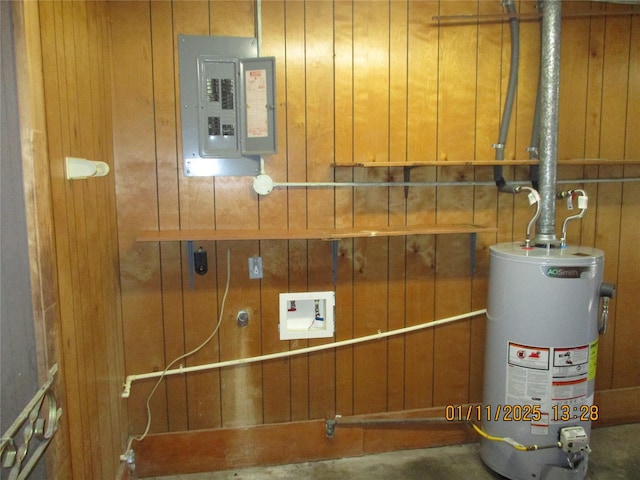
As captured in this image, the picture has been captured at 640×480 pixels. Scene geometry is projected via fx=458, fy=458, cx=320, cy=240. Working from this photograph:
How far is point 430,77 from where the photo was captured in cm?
210

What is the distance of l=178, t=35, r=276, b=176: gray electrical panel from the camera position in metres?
1.93

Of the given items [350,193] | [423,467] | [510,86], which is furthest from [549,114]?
[423,467]

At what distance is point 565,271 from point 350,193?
0.94 metres

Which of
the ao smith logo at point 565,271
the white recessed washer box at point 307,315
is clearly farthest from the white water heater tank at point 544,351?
the white recessed washer box at point 307,315

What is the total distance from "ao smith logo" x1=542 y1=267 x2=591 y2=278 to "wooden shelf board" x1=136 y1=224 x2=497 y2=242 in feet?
0.86

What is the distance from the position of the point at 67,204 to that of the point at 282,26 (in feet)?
3.88

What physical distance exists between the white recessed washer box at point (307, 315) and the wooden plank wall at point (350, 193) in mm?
45

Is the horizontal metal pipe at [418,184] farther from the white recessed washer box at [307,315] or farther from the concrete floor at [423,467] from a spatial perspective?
the concrete floor at [423,467]

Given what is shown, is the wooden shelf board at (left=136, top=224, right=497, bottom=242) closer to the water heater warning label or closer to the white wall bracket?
the white wall bracket

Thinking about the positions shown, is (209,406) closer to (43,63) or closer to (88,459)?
(88,459)

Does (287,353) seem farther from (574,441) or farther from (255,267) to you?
(574,441)

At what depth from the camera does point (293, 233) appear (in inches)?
75.4

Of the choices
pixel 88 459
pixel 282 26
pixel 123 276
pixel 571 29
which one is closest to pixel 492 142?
pixel 571 29

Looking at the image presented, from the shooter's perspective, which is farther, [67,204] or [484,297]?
[484,297]
